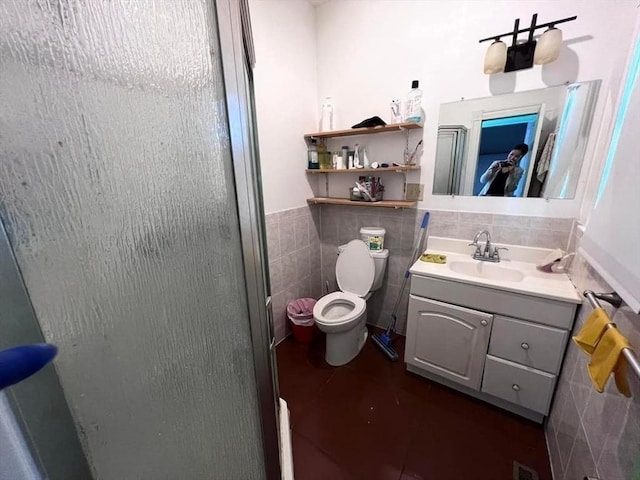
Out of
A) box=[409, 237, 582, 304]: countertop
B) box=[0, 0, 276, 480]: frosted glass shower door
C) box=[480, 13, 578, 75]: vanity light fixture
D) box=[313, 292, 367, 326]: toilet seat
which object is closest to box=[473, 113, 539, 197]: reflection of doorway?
box=[480, 13, 578, 75]: vanity light fixture

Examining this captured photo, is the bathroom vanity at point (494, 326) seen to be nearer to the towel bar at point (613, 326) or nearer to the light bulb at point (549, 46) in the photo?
the towel bar at point (613, 326)

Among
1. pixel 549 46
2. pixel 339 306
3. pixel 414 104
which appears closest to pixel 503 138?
pixel 549 46

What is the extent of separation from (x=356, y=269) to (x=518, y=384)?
44.5 inches

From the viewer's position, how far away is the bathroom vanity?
1201 millimetres

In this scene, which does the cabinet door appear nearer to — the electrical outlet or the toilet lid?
the toilet lid

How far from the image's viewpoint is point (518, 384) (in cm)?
131

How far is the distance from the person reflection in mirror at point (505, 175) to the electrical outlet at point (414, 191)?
0.37m

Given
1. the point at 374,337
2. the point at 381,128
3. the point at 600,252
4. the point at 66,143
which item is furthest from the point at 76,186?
the point at 374,337

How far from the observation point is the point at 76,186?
33 centimetres

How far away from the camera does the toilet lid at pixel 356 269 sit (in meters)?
1.89

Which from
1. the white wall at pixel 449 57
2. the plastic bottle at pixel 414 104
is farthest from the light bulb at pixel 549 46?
the plastic bottle at pixel 414 104

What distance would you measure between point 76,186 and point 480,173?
1.87m

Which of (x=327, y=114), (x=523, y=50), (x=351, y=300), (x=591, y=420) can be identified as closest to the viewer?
(x=591, y=420)

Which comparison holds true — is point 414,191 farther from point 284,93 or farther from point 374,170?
point 284,93
